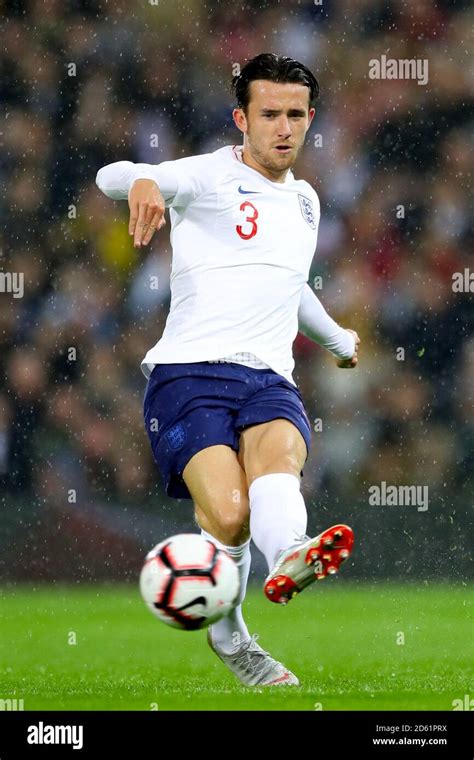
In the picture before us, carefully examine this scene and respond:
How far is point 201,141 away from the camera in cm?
897

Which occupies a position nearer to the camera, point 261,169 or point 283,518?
point 283,518

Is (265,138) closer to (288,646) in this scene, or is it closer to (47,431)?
(288,646)

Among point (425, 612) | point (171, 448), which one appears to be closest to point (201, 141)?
point (425, 612)

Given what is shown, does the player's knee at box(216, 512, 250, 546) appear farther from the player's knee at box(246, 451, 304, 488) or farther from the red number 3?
the red number 3

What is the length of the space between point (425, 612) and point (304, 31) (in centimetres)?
425

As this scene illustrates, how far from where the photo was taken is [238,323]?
15.4 ft

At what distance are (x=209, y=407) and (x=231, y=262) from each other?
1.82 ft

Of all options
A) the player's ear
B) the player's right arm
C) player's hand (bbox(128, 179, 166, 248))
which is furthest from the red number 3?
player's hand (bbox(128, 179, 166, 248))

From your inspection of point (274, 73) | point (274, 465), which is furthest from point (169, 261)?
point (274, 465)

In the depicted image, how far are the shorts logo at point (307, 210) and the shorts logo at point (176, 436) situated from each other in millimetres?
975

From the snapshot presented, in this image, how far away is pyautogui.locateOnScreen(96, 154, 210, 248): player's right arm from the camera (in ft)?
13.4

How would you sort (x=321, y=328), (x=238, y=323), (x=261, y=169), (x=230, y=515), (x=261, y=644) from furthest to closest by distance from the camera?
(x=261, y=644) < (x=321, y=328) < (x=261, y=169) < (x=238, y=323) < (x=230, y=515)

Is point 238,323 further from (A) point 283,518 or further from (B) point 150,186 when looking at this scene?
(A) point 283,518

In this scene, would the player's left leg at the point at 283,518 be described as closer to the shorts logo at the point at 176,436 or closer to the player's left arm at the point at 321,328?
the shorts logo at the point at 176,436
